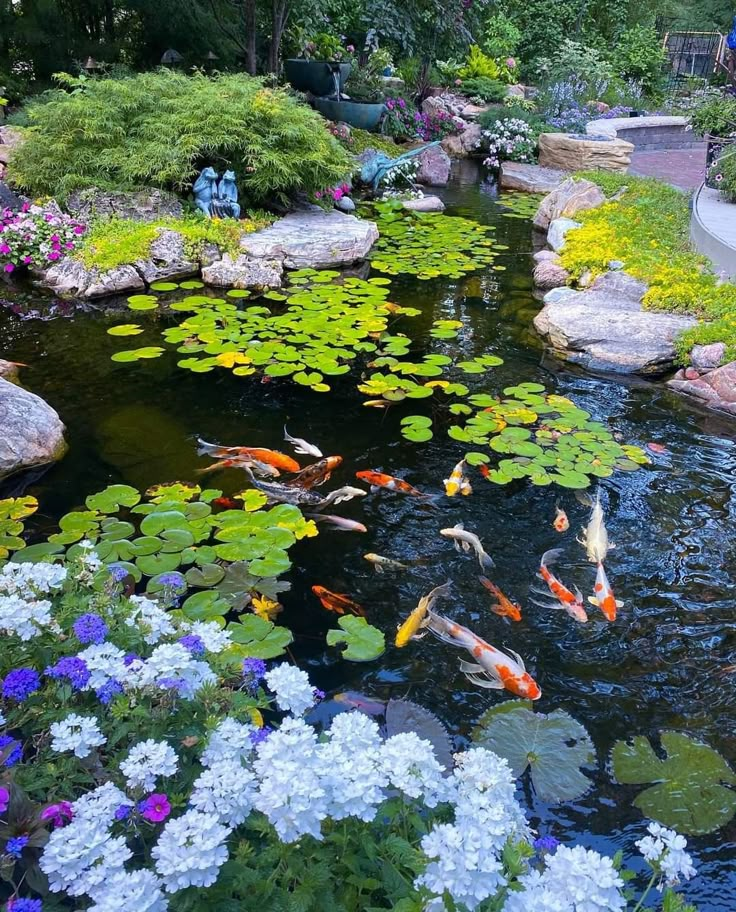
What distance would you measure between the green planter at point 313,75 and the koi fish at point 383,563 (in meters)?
11.3

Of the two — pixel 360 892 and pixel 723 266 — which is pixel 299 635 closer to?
pixel 360 892

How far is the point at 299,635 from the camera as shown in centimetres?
299

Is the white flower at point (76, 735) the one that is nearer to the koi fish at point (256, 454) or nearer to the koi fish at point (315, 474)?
the koi fish at point (315, 474)

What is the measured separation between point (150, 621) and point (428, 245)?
24.6 feet

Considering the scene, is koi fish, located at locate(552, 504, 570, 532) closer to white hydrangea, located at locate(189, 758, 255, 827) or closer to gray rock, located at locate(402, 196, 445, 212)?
white hydrangea, located at locate(189, 758, 255, 827)

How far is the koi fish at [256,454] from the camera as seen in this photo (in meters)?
4.10

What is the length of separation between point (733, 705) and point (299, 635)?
1.72 meters

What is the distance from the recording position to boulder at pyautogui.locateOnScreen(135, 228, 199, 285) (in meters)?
6.96

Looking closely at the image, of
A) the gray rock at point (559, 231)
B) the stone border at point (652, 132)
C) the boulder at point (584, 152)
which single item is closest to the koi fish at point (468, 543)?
the gray rock at point (559, 231)

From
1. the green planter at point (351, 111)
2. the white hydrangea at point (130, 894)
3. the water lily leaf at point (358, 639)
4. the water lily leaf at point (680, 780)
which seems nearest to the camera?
the white hydrangea at point (130, 894)

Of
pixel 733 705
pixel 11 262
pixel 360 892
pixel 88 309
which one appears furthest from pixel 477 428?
pixel 11 262

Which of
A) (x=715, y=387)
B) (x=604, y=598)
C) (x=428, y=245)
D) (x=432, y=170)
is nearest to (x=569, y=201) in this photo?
(x=428, y=245)

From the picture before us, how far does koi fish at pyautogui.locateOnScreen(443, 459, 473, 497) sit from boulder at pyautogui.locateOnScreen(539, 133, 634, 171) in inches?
395

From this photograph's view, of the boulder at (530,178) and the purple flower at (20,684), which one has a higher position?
the boulder at (530,178)
